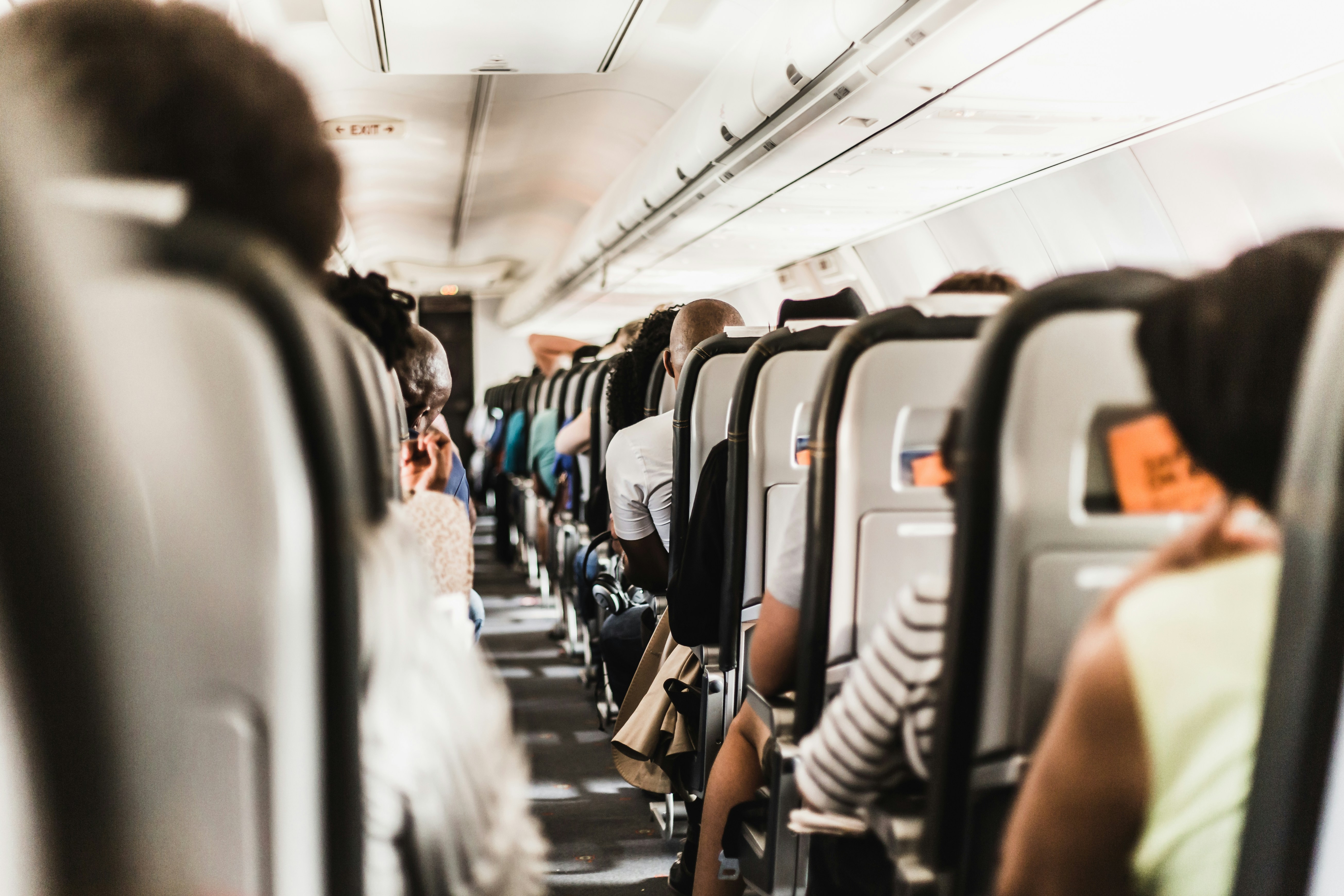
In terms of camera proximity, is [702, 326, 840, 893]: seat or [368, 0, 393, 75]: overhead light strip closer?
[702, 326, 840, 893]: seat

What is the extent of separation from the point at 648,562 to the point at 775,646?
5.44ft

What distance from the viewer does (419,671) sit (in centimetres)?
82

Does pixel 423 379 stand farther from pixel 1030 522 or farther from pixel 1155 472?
pixel 1155 472

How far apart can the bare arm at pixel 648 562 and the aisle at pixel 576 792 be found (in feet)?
2.04

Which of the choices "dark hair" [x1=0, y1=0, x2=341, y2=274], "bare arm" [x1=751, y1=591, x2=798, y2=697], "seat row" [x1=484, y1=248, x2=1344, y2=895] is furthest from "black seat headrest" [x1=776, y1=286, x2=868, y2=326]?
"dark hair" [x1=0, y1=0, x2=341, y2=274]

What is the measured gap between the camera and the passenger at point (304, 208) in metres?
0.68

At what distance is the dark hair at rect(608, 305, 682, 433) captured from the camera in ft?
12.5

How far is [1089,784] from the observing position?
979 mm

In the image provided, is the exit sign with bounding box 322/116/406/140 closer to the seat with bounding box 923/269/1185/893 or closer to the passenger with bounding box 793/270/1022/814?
the seat with bounding box 923/269/1185/893

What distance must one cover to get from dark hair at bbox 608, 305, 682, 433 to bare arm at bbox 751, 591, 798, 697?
6.32 feet

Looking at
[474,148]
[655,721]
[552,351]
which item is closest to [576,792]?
[655,721]

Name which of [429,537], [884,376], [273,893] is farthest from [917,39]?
[273,893]

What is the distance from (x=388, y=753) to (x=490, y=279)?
1663 cm

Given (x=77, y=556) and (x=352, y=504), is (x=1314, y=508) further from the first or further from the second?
(x=77, y=556)
